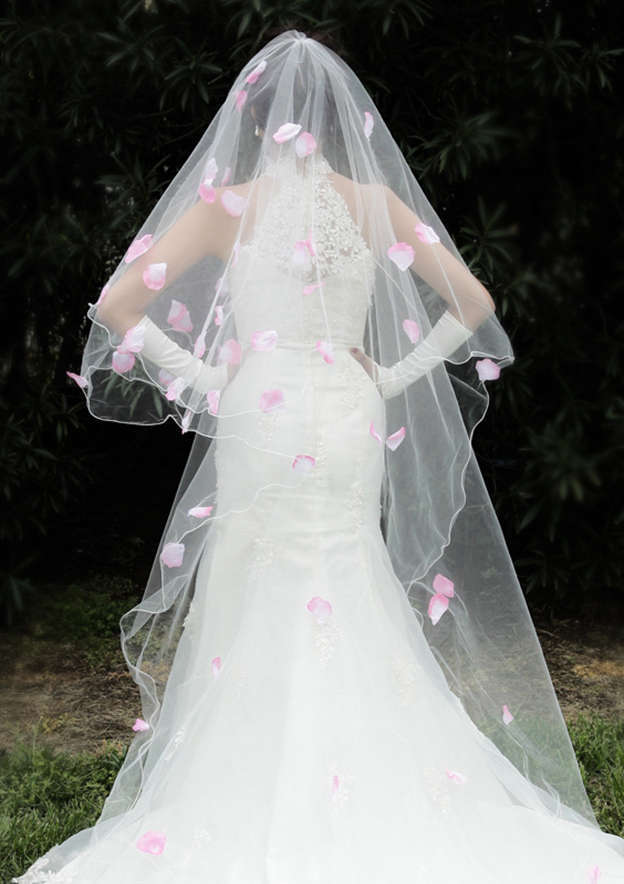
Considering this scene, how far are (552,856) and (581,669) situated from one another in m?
2.20

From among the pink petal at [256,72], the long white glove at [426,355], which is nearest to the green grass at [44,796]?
the long white glove at [426,355]

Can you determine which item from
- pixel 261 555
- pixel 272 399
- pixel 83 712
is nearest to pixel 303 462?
pixel 272 399

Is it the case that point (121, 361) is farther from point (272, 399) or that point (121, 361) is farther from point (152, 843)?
point (152, 843)

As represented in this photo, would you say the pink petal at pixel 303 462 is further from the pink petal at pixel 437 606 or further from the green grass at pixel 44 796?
the green grass at pixel 44 796

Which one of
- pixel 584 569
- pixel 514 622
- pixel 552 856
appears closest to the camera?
pixel 552 856

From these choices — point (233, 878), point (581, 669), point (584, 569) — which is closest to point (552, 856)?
point (233, 878)

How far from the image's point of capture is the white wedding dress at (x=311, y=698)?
2508 mm

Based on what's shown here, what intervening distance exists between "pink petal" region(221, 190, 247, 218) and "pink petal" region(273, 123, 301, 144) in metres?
0.17

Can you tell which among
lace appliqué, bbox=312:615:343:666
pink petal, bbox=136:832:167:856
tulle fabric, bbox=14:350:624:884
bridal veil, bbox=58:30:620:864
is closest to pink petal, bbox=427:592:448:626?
bridal veil, bbox=58:30:620:864

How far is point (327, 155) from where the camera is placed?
2637 mm

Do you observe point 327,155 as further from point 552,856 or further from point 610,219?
point 610,219

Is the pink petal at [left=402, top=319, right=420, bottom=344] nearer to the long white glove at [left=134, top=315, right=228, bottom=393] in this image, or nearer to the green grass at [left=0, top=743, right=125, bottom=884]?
the long white glove at [left=134, top=315, right=228, bottom=393]

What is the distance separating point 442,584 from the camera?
2922mm

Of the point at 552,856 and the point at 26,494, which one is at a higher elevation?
the point at 26,494
